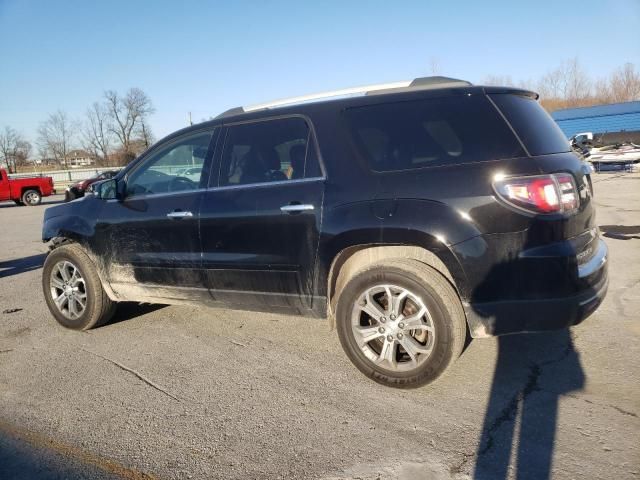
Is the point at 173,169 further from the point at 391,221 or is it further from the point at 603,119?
the point at 603,119

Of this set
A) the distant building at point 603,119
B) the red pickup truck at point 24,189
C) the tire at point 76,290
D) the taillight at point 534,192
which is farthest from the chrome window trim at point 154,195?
the distant building at point 603,119

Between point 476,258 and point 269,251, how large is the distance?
1438 millimetres

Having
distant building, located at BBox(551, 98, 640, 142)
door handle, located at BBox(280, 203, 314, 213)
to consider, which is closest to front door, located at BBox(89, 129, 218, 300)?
door handle, located at BBox(280, 203, 314, 213)

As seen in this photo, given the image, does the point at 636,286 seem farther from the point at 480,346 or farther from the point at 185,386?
the point at 185,386

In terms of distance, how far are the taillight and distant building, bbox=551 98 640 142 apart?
43.5m

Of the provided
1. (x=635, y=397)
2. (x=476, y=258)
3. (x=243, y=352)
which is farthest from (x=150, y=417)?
(x=635, y=397)

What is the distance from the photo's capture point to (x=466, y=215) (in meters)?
2.80

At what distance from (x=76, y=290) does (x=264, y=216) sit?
2.31 metres

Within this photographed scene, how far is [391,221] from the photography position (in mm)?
2982

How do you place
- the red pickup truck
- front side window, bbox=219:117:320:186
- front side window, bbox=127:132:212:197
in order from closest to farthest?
front side window, bbox=219:117:320:186 < front side window, bbox=127:132:212:197 < the red pickup truck

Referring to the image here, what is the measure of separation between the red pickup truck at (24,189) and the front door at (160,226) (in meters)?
21.8

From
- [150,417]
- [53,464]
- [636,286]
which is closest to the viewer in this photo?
[53,464]

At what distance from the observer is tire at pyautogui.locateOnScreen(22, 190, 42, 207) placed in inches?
916

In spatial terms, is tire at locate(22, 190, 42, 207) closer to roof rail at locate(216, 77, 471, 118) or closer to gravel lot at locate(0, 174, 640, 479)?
gravel lot at locate(0, 174, 640, 479)
